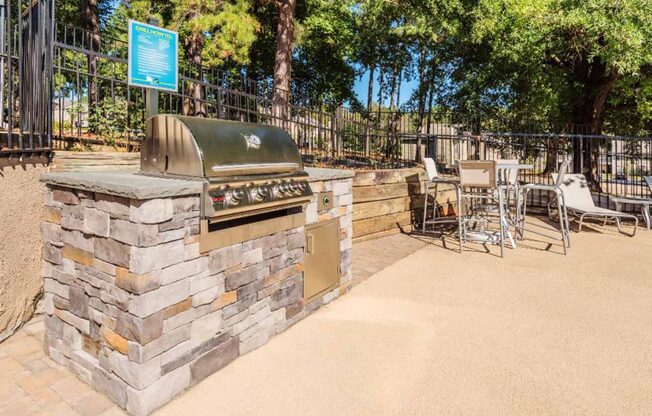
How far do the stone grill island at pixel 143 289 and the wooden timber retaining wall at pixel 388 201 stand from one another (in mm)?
3339

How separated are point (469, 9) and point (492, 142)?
387cm

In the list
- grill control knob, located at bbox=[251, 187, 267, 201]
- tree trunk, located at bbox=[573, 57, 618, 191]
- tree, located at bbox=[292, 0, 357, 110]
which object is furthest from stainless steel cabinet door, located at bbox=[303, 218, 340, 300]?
tree, located at bbox=[292, 0, 357, 110]

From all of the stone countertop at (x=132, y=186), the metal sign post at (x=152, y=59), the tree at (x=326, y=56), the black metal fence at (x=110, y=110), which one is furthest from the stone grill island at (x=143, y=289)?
the tree at (x=326, y=56)

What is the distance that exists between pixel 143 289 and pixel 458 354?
2.11 meters

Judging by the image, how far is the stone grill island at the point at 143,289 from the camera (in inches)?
88.4

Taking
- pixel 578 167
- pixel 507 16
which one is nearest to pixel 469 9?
pixel 507 16

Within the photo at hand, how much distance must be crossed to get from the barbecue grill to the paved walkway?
0.91m

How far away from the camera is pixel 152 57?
3.52 metres

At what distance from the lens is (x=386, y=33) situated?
14.8 meters

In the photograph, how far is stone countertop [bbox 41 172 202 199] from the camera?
2.18 metres

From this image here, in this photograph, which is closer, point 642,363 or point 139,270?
point 139,270

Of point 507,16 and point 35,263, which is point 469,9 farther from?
point 35,263

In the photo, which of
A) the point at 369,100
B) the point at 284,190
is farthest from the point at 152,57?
the point at 369,100

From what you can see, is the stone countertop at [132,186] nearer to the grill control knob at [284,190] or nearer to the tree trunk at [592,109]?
the grill control knob at [284,190]
